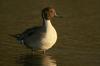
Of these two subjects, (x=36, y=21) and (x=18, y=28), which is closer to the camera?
(x=18, y=28)

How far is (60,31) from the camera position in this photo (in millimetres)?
15094

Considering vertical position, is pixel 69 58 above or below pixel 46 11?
below

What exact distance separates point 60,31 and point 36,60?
3.12 m

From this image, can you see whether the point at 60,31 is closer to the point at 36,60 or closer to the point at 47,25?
the point at 47,25

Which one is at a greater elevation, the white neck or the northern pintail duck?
the white neck

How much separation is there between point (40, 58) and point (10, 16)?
569cm

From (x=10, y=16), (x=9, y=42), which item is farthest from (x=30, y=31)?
(x=10, y=16)

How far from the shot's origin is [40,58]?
12.4 m

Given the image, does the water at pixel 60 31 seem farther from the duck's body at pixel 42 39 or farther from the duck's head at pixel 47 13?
the duck's head at pixel 47 13

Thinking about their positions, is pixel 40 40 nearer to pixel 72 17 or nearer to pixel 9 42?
pixel 9 42

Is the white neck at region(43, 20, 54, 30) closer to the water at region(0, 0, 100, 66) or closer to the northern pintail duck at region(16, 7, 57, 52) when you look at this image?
the northern pintail duck at region(16, 7, 57, 52)

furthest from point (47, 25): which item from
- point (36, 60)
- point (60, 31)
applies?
point (60, 31)

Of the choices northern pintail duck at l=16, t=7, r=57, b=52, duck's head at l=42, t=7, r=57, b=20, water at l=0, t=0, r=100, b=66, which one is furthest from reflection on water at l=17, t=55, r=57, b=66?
duck's head at l=42, t=7, r=57, b=20

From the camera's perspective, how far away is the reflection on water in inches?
457
